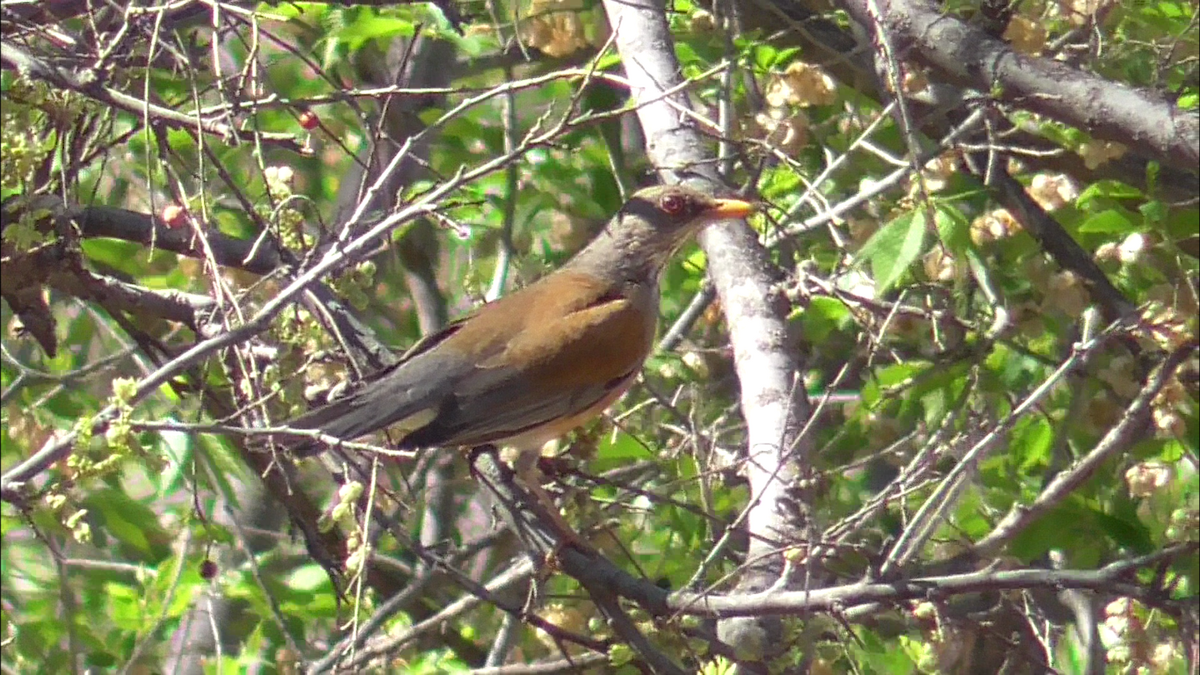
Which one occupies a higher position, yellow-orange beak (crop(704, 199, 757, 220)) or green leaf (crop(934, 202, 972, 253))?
yellow-orange beak (crop(704, 199, 757, 220))

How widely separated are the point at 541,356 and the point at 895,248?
125cm

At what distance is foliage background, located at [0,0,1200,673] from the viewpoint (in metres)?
3.18

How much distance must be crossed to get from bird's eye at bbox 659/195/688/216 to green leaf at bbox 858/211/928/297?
37.5 inches

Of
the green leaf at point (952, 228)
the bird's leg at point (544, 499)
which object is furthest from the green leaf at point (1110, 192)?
the bird's leg at point (544, 499)

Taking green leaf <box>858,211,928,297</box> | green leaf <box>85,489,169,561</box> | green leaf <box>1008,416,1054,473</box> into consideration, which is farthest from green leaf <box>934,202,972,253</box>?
green leaf <box>85,489,169,561</box>

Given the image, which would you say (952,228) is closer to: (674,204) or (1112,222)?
(1112,222)

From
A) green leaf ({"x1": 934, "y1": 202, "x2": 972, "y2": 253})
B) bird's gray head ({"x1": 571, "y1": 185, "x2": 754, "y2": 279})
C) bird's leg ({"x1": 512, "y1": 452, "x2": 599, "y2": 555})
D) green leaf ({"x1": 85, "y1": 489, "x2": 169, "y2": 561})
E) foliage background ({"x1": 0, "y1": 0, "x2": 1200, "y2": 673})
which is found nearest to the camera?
foliage background ({"x1": 0, "y1": 0, "x2": 1200, "y2": 673})

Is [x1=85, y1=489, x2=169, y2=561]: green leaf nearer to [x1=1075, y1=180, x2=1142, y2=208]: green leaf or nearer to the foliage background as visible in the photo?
the foliage background

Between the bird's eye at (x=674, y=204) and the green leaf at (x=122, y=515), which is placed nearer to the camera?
the bird's eye at (x=674, y=204)

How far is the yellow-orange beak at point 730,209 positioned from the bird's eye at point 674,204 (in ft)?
0.57

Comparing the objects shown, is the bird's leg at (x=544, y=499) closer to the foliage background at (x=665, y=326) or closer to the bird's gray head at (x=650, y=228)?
the foliage background at (x=665, y=326)

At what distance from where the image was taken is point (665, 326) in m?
5.76

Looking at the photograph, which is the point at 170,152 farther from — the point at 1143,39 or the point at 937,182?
the point at 1143,39

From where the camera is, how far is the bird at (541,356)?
409cm
